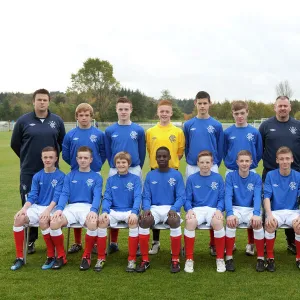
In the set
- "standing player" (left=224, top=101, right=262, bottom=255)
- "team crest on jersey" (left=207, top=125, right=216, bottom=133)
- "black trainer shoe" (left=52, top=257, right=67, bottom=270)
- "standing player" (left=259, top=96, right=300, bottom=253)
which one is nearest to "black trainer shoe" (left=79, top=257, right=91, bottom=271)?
"black trainer shoe" (left=52, top=257, right=67, bottom=270)

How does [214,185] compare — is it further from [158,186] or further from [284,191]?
[284,191]

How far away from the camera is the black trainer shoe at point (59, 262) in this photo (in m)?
4.93

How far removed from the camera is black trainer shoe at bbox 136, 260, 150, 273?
481cm

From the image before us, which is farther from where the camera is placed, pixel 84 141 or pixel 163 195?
pixel 84 141

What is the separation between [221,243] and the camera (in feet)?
16.1

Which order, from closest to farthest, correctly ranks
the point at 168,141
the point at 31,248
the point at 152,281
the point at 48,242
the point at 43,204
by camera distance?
the point at 152,281, the point at 48,242, the point at 43,204, the point at 168,141, the point at 31,248

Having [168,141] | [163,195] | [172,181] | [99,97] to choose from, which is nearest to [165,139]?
[168,141]

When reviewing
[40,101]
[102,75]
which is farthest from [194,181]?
[102,75]

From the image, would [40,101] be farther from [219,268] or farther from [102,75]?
[102,75]

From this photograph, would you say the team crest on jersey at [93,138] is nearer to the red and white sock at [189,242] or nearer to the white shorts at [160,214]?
the white shorts at [160,214]

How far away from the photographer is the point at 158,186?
5289mm

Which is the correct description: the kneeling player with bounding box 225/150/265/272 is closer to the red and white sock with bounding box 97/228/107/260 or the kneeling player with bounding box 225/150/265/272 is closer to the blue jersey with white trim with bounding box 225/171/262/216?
the blue jersey with white trim with bounding box 225/171/262/216

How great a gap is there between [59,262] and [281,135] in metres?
3.28

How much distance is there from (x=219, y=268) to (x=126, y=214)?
1.27 metres
